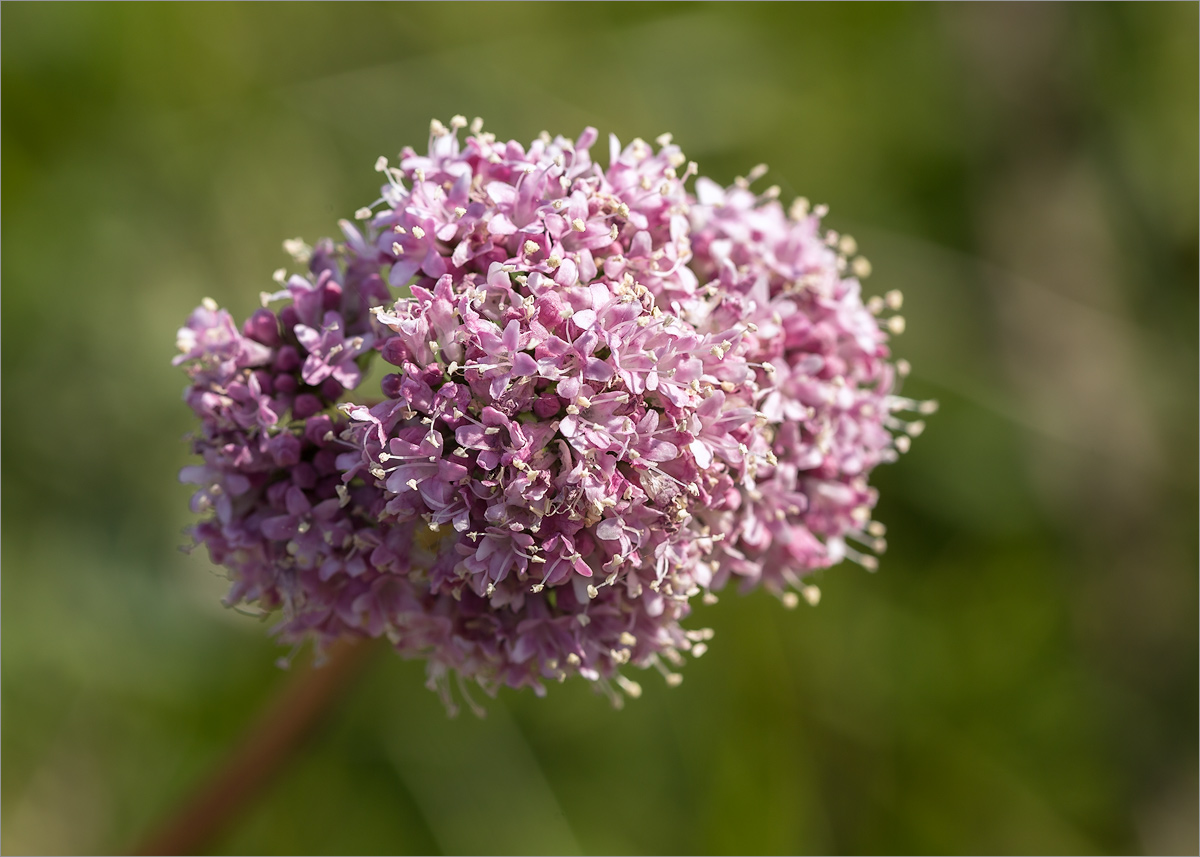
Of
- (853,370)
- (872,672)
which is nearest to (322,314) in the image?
(853,370)

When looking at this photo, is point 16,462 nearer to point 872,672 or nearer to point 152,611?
point 152,611

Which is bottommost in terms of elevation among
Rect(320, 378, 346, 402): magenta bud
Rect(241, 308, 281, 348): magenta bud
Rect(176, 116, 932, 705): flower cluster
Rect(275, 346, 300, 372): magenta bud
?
Rect(176, 116, 932, 705): flower cluster

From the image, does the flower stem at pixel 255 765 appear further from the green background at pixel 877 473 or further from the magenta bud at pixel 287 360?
the magenta bud at pixel 287 360

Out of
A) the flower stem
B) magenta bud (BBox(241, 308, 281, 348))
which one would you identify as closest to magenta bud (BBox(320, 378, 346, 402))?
magenta bud (BBox(241, 308, 281, 348))

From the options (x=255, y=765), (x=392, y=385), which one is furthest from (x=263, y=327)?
(x=255, y=765)

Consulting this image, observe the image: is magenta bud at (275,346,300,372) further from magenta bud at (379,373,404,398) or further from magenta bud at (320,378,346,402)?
magenta bud at (379,373,404,398)

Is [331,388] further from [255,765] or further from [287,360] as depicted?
[255,765]
